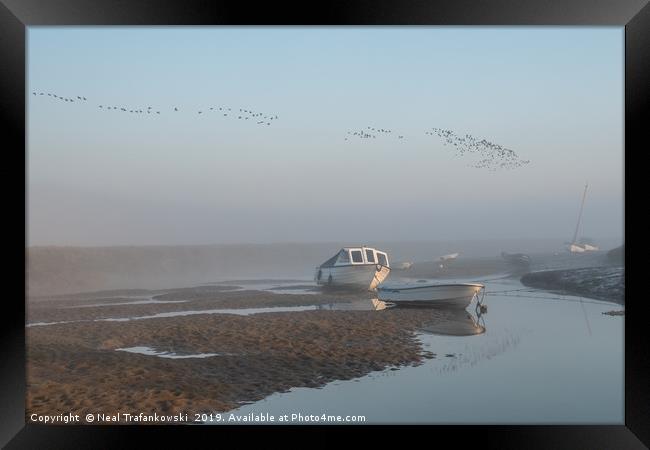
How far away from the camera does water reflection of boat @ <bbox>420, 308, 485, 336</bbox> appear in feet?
59.0

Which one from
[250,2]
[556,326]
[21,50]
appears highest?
[250,2]

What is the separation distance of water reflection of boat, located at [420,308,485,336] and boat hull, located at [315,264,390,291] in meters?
7.72

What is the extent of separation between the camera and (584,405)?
11.4m

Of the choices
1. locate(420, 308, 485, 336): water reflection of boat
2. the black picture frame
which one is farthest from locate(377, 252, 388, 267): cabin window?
the black picture frame

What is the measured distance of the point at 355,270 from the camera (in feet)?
96.3

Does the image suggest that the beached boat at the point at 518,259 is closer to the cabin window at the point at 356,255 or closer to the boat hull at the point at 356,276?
the boat hull at the point at 356,276

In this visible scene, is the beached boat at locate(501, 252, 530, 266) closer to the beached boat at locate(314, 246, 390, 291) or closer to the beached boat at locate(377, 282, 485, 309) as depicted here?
the beached boat at locate(314, 246, 390, 291)

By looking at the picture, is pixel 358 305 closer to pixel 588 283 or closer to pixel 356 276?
pixel 356 276

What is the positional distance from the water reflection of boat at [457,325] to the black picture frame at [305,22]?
10.3m

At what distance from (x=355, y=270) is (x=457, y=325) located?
10506 mm

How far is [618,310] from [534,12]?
18.8 metres

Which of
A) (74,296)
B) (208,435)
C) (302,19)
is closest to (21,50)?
(302,19)

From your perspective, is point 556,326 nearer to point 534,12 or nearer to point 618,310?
point 618,310

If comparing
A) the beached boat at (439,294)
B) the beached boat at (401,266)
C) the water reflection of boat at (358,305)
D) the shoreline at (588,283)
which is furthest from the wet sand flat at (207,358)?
the beached boat at (401,266)
